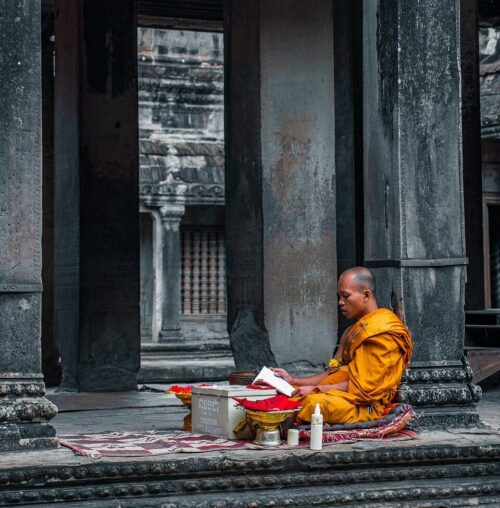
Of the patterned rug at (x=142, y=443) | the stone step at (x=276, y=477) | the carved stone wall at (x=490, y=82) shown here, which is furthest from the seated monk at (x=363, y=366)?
the carved stone wall at (x=490, y=82)

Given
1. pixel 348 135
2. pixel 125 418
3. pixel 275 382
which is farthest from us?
pixel 348 135

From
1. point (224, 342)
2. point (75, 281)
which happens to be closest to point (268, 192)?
point (75, 281)

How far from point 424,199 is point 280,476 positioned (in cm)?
196

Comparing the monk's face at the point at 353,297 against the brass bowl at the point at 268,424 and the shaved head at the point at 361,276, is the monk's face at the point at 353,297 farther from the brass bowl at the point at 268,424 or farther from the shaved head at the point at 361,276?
the brass bowl at the point at 268,424

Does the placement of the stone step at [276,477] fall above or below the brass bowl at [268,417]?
below

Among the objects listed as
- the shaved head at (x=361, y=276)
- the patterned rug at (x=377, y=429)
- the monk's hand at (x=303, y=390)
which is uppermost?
the shaved head at (x=361, y=276)

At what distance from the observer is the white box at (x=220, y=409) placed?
6.79m

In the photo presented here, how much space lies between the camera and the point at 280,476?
6.30 m

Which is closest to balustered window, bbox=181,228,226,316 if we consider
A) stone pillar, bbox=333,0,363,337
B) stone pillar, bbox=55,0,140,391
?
stone pillar, bbox=55,0,140,391

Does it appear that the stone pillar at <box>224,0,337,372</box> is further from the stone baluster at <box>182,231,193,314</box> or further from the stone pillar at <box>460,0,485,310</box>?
the stone baluster at <box>182,231,193,314</box>

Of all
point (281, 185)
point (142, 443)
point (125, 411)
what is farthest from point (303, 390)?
point (281, 185)

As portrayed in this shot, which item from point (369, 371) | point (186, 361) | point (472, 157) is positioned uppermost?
point (472, 157)

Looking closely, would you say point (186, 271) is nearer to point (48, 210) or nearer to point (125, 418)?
point (48, 210)

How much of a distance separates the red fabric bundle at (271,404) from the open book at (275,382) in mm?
178
